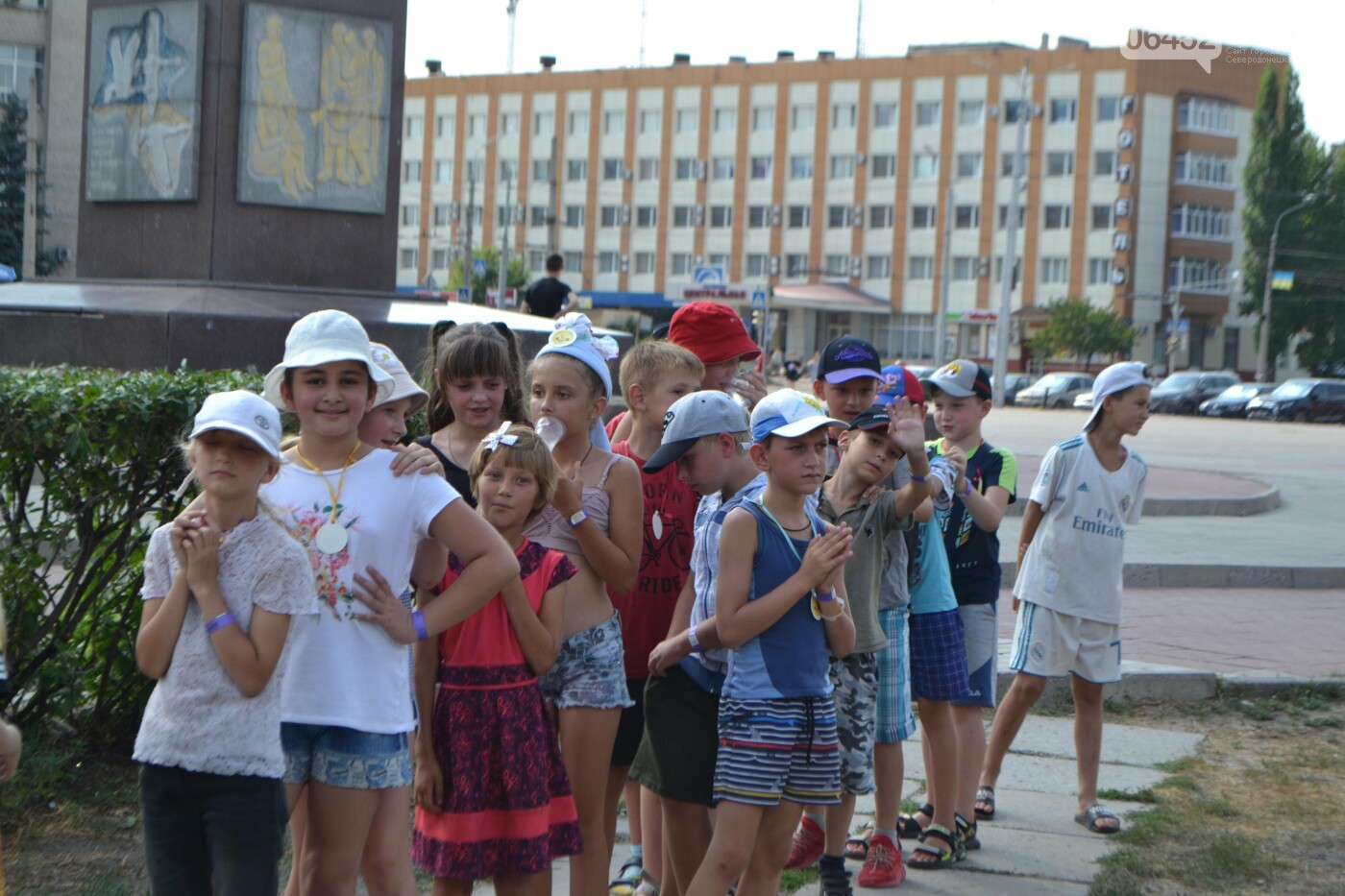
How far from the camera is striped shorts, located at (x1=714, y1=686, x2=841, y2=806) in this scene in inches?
155

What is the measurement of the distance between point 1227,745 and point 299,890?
504 centimetres

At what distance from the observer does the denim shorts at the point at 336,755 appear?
3451 millimetres

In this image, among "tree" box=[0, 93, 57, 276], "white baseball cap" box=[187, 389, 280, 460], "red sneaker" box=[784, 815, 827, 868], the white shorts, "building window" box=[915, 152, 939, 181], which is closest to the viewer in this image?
"white baseball cap" box=[187, 389, 280, 460]

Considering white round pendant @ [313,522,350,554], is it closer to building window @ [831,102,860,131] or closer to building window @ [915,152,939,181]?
building window @ [915,152,939,181]

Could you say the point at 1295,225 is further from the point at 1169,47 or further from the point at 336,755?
the point at 336,755

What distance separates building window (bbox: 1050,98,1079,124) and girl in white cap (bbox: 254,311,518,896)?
257ft

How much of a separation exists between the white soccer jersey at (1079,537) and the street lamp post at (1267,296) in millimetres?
74406

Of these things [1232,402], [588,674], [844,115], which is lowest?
[588,674]

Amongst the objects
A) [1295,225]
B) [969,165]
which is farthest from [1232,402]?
[969,165]

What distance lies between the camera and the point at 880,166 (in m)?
83.1

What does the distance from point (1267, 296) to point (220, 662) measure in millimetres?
78289

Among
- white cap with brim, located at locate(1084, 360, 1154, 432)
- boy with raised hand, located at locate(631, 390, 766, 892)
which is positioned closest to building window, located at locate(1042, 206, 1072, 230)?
white cap with brim, located at locate(1084, 360, 1154, 432)

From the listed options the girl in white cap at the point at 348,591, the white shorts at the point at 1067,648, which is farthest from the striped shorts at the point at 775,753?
the white shorts at the point at 1067,648

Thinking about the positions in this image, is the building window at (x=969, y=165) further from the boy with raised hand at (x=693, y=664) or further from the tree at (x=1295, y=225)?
the boy with raised hand at (x=693, y=664)
